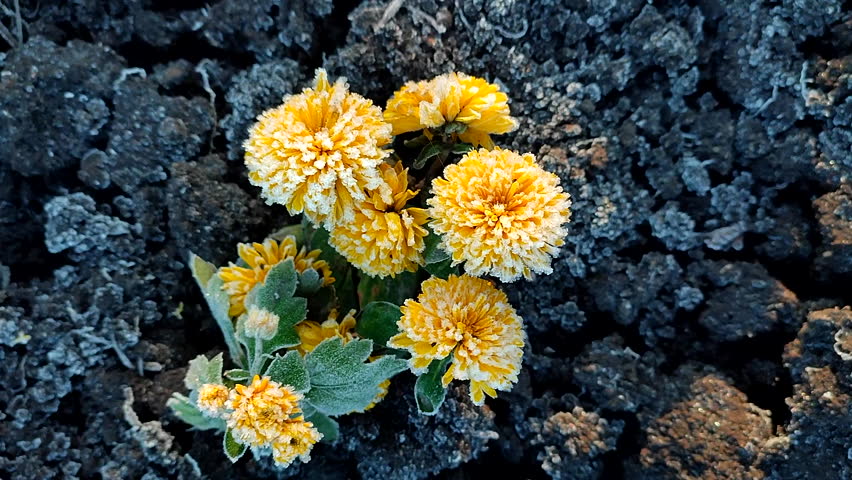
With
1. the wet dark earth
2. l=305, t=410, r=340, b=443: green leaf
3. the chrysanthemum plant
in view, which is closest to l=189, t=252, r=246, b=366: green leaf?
the chrysanthemum plant

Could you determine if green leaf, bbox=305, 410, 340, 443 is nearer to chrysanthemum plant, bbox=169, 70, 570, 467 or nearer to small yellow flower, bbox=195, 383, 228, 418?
chrysanthemum plant, bbox=169, 70, 570, 467

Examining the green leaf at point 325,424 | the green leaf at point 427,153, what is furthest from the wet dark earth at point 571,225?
the green leaf at point 427,153

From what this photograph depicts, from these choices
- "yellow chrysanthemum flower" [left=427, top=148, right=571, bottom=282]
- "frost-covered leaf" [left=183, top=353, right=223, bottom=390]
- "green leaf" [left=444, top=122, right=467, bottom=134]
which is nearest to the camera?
"yellow chrysanthemum flower" [left=427, top=148, right=571, bottom=282]

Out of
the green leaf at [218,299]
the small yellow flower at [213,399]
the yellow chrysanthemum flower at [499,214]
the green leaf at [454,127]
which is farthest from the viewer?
the green leaf at [218,299]

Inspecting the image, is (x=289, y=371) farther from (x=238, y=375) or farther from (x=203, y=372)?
(x=203, y=372)

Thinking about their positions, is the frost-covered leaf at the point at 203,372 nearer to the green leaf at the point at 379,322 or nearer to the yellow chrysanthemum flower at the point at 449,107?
the green leaf at the point at 379,322

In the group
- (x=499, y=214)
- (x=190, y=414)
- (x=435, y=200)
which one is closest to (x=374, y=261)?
(x=435, y=200)

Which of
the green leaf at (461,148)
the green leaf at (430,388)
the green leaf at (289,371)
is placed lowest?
the green leaf at (289,371)
